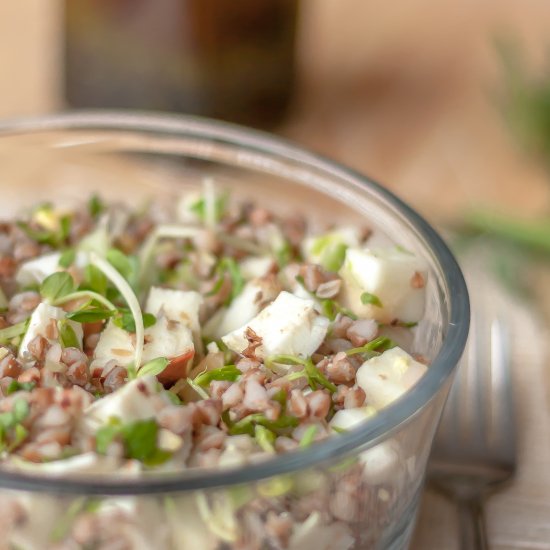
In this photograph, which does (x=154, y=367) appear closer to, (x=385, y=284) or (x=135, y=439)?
(x=135, y=439)

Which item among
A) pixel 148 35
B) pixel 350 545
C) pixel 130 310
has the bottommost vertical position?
pixel 350 545

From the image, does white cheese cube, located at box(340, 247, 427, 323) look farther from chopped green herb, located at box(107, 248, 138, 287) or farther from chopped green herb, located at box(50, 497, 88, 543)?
chopped green herb, located at box(50, 497, 88, 543)

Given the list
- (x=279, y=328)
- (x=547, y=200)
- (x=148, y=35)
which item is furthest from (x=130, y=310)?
(x=547, y=200)

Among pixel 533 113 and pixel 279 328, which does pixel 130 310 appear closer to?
pixel 279 328

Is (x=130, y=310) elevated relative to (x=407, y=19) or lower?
lower

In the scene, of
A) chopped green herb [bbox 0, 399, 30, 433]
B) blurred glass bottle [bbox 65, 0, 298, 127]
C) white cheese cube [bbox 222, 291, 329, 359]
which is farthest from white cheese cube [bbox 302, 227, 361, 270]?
blurred glass bottle [bbox 65, 0, 298, 127]

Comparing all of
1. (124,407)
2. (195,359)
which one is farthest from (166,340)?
(124,407)
